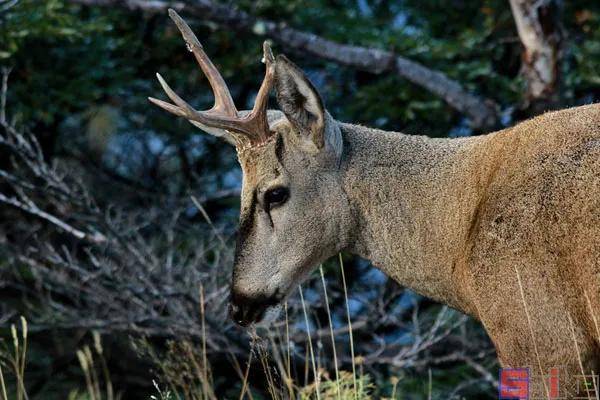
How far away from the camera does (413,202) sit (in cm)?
564

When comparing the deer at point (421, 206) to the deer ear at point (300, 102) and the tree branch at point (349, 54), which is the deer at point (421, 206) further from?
the tree branch at point (349, 54)

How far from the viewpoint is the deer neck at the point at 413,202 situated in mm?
5441

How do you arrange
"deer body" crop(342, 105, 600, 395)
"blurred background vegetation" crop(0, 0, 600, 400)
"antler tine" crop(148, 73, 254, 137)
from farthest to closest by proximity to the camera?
"blurred background vegetation" crop(0, 0, 600, 400) < "antler tine" crop(148, 73, 254, 137) < "deer body" crop(342, 105, 600, 395)

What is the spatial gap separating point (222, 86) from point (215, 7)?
4971 mm

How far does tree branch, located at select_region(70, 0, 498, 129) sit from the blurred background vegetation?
21 mm

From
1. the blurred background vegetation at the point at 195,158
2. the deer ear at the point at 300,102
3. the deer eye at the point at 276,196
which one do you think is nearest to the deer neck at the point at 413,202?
the deer ear at the point at 300,102

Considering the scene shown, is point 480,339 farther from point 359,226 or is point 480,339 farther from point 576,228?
point 576,228

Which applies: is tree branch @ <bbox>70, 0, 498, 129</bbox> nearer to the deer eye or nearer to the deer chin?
the deer eye

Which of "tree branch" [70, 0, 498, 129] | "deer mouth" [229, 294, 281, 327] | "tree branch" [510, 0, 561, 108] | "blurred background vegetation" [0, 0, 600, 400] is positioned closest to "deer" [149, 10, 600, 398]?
"deer mouth" [229, 294, 281, 327]

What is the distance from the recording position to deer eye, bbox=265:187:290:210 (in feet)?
18.5

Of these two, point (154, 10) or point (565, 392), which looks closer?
point (565, 392)

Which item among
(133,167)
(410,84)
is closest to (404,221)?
(410,84)

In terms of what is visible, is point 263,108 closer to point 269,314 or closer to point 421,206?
point 421,206

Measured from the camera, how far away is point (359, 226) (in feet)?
18.9
